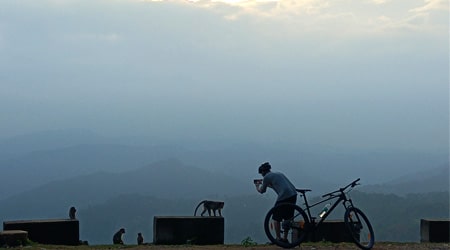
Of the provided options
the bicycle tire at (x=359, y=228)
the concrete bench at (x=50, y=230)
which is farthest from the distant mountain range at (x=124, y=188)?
the bicycle tire at (x=359, y=228)

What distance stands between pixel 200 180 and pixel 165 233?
395 feet

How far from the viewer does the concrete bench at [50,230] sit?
12664mm

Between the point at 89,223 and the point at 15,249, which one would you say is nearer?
the point at 15,249

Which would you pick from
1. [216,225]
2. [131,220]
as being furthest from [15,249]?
[131,220]

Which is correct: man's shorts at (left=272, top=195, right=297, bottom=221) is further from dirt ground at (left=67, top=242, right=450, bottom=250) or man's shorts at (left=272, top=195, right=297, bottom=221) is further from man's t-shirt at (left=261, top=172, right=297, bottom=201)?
dirt ground at (left=67, top=242, right=450, bottom=250)

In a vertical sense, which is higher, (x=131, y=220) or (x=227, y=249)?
(x=227, y=249)

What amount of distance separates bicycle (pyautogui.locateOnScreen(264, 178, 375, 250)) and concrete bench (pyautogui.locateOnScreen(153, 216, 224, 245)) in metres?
1.94

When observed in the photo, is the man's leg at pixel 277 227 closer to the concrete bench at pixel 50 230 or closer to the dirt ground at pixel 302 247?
the dirt ground at pixel 302 247

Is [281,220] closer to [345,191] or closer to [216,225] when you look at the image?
[345,191]

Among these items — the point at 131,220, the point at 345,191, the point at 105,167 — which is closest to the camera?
the point at 345,191

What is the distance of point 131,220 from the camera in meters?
72.8

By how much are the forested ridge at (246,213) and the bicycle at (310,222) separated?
3.03 meters

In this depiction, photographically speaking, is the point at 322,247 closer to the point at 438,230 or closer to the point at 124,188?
the point at 438,230

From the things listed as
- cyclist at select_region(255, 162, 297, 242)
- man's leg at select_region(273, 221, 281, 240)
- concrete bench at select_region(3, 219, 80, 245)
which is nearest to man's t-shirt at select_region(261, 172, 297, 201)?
cyclist at select_region(255, 162, 297, 242)
